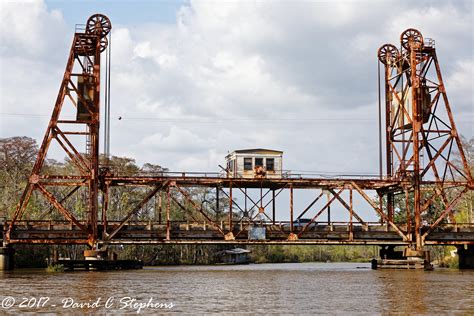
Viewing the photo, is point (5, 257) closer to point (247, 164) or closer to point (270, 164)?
point (247, 164)

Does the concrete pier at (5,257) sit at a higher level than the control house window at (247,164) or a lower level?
lower

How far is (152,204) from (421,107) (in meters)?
46.5

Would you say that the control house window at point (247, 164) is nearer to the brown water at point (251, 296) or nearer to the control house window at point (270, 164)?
the control house window at point (270, 164)

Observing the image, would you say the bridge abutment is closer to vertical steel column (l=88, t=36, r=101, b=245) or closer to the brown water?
the brown water

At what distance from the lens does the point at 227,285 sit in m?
42.1

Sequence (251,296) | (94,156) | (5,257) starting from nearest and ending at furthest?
(251,296)
(5,257)
(94,156)

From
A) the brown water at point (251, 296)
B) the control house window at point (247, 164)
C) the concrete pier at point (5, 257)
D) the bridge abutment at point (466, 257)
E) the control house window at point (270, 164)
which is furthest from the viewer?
the bridge abutment at point (466, 257)

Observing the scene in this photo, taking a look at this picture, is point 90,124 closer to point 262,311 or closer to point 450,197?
point 262,311

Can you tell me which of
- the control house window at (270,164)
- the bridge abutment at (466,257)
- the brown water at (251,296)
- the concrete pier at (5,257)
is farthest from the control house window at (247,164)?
the brown water at (251,296)

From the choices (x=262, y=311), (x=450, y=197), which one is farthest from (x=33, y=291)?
(x=450, y=197)

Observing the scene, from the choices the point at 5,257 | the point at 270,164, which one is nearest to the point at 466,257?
the point at 270,164

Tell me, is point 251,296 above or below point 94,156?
below

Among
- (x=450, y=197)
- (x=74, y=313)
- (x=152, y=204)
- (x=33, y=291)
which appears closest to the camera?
(x=74, y=313)

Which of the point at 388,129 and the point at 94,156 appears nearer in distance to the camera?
the point at 94,156
